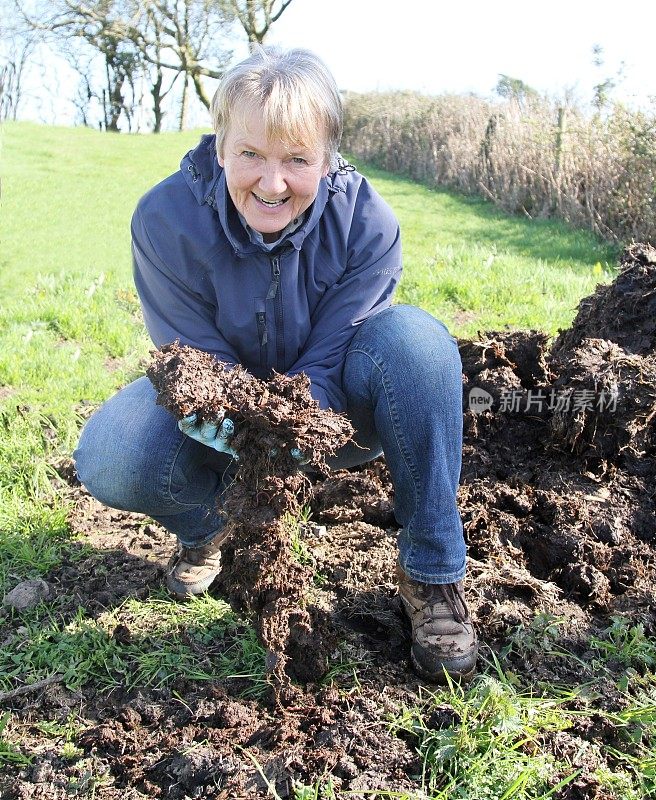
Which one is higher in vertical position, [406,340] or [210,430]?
[406,340]

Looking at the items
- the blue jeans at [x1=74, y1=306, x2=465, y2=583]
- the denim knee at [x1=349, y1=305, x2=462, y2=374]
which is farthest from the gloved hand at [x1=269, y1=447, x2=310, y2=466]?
the denim knee at [x1=349, y1=305, x2=462, y2=374]

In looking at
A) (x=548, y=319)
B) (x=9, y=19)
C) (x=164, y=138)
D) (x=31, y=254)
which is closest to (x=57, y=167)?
(x=164, y=138)

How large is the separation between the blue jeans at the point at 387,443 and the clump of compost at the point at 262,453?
19cm

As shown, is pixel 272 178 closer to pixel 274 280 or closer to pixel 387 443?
pixel 274 280

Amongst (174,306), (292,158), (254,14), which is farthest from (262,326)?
(254,14)

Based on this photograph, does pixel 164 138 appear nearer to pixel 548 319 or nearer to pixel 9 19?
pixel 9 19

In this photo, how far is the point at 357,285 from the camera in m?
2.29

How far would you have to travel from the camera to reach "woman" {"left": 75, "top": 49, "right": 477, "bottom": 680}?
1990 millimetres

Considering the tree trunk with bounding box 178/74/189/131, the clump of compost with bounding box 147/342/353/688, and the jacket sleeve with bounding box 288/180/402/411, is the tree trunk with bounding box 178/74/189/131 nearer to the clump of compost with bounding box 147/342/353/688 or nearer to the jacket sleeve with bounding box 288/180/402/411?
the jacket sleeve with bounding box 288/180/402/411

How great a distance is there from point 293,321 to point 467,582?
1.04 metres

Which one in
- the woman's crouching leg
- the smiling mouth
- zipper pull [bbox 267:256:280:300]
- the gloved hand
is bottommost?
the woman's crouching leg

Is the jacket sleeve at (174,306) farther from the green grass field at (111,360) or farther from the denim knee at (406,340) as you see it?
the green grass field at (111,360)

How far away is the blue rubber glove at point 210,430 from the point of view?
1889 millimetres

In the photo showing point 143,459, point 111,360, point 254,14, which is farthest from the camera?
point 254,14
